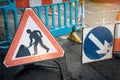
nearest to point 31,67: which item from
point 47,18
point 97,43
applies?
point 97,43

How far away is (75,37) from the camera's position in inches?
246

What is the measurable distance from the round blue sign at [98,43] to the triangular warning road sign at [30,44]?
0.63 metres

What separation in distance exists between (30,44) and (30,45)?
0.05ft

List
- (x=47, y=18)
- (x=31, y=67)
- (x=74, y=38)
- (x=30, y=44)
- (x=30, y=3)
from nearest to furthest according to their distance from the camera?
1. (x=30, y=44)
2. (x=31, y=67)
3. (x=30, y=3)
4. (x=47, y=18)
5. (x=74, y=38)

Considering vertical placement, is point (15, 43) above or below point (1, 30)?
above

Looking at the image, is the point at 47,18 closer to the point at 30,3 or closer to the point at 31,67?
the point at 30,3

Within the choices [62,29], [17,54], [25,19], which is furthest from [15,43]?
[62,29]

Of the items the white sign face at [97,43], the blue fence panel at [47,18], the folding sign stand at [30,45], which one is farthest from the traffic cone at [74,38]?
the folding sign stand at [30,45]

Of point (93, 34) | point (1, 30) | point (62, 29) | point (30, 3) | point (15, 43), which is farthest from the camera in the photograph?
point (1, 30)

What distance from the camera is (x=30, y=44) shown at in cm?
362

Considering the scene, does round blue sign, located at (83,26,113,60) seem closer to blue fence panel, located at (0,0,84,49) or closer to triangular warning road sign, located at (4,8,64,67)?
triangular warning road sign, located at (4,8,64,67)

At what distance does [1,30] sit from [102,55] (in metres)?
3.97

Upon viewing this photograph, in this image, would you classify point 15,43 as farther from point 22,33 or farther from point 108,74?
point 108,74

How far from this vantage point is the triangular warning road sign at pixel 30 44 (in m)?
3.55
